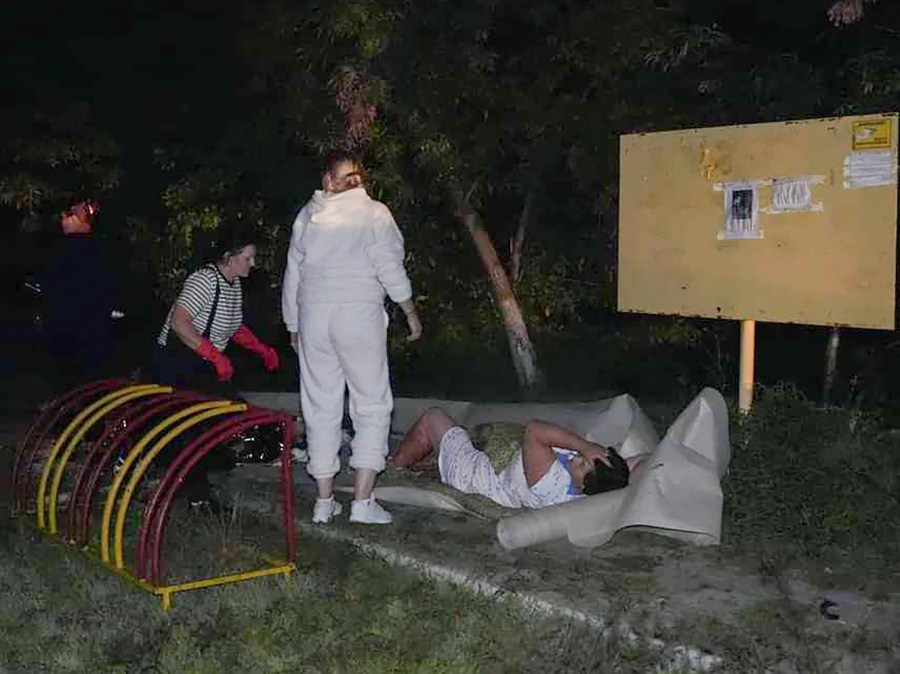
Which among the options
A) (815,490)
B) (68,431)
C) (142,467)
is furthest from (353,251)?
(815,490)

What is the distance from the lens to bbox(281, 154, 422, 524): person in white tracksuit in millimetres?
5918

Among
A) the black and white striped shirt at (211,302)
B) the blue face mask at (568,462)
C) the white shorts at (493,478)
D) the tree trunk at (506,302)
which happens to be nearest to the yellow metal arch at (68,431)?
the black and white striped shirt at (211,302)

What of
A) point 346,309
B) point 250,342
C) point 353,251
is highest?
point 353,251

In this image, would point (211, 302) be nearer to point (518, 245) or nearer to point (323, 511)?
point (323, 511)

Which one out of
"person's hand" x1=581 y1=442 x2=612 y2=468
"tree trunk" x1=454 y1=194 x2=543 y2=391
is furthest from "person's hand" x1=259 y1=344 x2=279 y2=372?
"tree trunk" x1=454 y1=194 x2=543 y2=391

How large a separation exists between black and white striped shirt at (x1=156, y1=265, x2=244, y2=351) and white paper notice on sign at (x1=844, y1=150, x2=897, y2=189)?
10.6 ft

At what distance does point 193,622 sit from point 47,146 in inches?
341

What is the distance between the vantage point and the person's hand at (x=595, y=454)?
20.7 feet

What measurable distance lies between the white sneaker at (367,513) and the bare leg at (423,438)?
0.94 metres

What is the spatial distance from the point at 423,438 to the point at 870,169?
9.28 ft

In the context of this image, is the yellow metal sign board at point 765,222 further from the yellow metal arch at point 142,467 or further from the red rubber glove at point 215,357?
the yellow metal arch at point 142,467

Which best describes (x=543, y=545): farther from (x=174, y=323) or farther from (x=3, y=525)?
(x=3, y=525)

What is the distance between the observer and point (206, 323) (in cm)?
672

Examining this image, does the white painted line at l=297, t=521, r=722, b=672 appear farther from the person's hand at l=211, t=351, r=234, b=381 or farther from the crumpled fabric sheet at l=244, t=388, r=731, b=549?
the person's hand at l=211, t=351, r=234, b=381
